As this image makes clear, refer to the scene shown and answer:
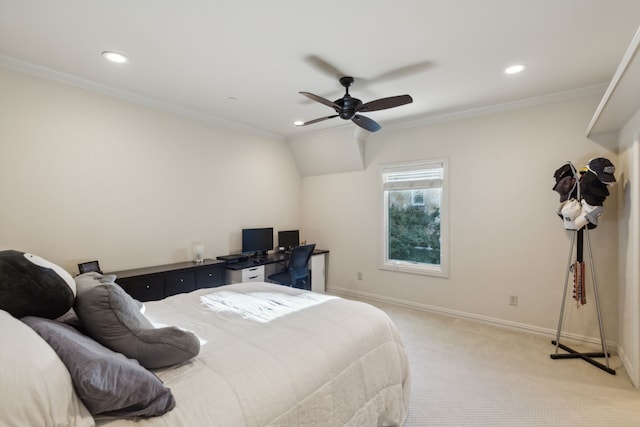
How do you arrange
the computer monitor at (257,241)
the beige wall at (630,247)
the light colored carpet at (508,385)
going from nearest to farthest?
the light colored carpet at (508,385) → the beige wall at (630,247) → the computer monitor at (257,241)

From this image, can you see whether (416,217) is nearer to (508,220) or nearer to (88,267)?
(508,220)

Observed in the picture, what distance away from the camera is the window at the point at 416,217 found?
13.5ft

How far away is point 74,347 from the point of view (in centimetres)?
106

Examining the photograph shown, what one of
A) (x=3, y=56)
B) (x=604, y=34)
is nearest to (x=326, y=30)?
(x=604, y=34)

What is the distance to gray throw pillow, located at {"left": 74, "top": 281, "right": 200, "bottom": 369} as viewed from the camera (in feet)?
4.01

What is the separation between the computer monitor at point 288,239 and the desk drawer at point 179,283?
1.73 meters

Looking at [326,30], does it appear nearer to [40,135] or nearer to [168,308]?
[168,308]

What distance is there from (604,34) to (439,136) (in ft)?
6.54

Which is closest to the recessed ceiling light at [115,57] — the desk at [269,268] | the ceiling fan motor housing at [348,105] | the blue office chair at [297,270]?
the ceiling fan motor housing at [348,105]

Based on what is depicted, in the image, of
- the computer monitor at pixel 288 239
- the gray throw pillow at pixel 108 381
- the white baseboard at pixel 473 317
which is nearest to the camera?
the gray throw pillow at pixel 108 381

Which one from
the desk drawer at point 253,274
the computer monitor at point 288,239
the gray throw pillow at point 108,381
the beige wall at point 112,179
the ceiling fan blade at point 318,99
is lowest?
the desk drawer at point 253,274

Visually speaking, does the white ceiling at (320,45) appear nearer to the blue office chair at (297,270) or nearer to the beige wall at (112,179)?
the beige wall at (112,179)

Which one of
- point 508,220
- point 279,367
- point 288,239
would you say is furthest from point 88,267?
point 508,220

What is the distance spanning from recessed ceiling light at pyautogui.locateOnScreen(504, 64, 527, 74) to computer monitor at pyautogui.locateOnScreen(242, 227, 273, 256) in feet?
11.6
